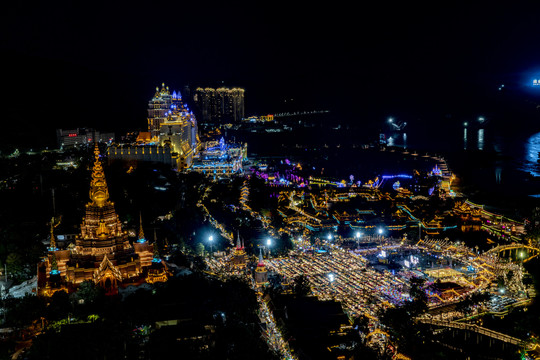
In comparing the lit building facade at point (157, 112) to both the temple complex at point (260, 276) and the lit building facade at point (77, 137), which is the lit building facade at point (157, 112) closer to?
the lit building facade at point (77, 137)

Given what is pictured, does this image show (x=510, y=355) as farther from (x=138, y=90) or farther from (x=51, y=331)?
(x=138, y=90)

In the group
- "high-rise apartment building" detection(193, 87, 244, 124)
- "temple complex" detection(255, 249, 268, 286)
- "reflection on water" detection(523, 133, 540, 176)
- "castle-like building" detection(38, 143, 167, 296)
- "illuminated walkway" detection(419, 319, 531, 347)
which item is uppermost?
"high-rise apartment building" detection(193, 87, 244, 124)

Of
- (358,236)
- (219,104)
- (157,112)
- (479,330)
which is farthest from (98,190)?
(219,104)

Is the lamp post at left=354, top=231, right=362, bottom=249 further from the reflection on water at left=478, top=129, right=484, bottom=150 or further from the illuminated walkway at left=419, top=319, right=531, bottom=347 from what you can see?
the reflection on water at left=478, top=129, right=484, bottom=150

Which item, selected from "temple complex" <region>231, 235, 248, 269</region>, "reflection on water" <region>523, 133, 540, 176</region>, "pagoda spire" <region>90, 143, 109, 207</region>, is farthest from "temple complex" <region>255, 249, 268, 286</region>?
"reflection on water" <region>523, 133, 540, 176</region>

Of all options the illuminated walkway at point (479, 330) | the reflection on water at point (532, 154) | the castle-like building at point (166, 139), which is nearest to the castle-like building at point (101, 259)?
the illuminated walkway at point (479, 330)

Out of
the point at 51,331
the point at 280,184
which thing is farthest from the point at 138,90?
the point at 51,331
